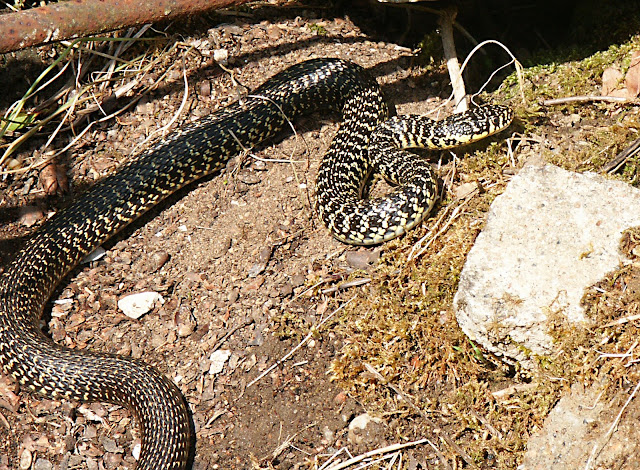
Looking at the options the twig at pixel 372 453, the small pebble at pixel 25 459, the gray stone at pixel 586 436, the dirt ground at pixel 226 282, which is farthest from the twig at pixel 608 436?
the small pebble at pixel 25 459

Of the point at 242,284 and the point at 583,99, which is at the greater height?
the point at 583,99

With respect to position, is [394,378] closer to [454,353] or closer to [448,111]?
[454,353]

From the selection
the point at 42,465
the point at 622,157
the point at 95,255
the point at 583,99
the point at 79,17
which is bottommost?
the point at 42,465

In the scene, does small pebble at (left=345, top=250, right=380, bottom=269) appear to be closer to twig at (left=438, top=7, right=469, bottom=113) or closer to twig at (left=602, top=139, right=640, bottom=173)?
twig at (left=438, top=7, right=469, bottom=113)

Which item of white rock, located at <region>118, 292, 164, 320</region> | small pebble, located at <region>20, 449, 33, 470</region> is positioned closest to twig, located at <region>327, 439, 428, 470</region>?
white rock, located at <region>118, 292, 164, 320</region>

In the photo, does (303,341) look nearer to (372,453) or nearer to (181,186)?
(372,453)

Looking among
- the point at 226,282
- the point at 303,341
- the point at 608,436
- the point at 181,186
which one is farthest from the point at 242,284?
the point at 608,436

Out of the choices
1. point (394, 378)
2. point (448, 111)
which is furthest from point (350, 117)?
point (394, 378)
